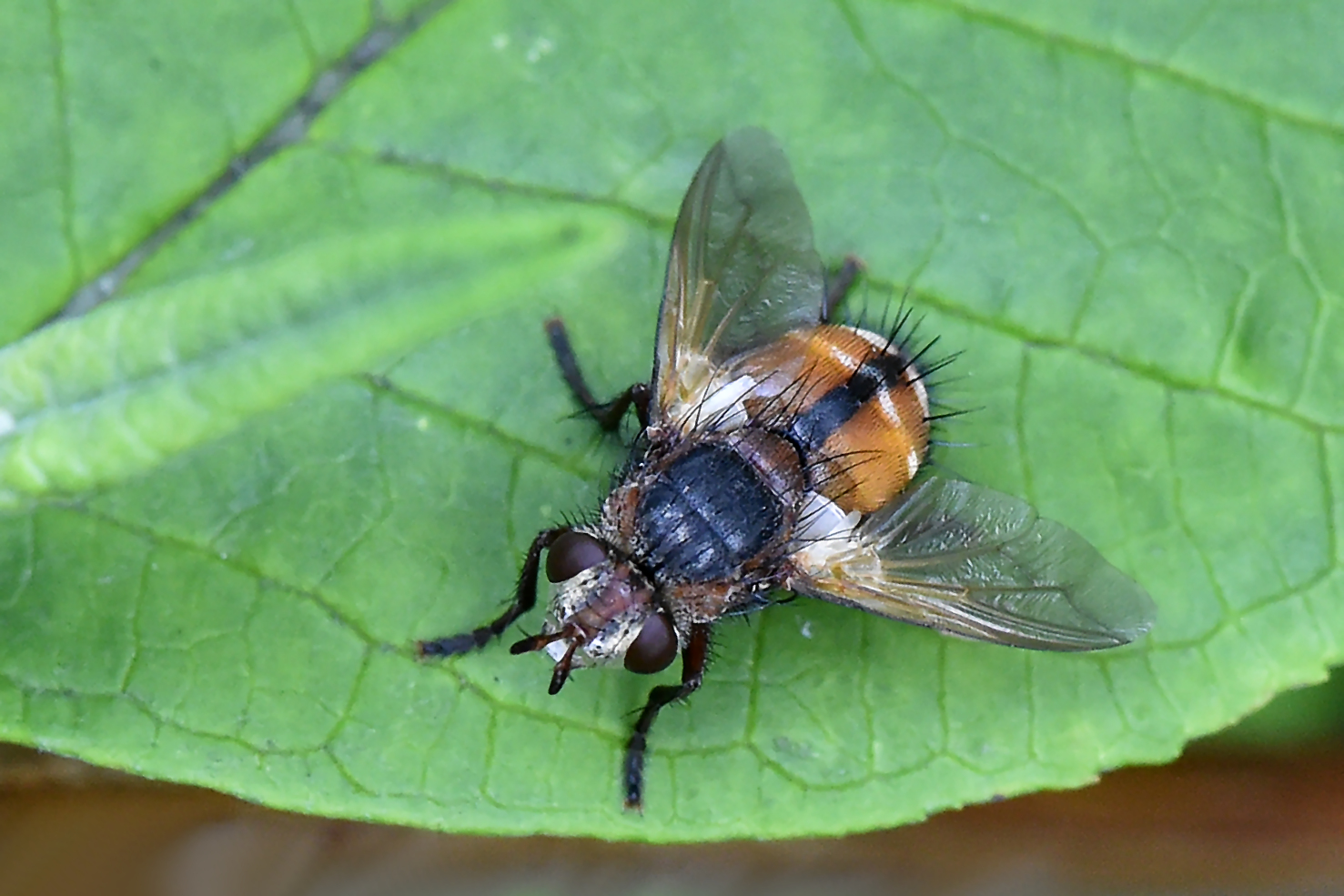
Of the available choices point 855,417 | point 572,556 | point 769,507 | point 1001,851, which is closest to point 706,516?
point 769,507

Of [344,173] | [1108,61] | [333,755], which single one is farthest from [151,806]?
[1108,61]

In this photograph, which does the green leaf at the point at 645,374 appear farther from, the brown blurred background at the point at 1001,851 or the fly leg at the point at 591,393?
the brown blurred background at the point at 1001,851

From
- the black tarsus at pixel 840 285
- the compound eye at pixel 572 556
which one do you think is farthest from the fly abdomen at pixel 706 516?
the black tarsus at pixel 840 285

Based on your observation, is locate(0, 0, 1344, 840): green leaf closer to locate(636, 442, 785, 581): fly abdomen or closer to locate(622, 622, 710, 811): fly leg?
locate(622, 622, 710, 811): fly leg

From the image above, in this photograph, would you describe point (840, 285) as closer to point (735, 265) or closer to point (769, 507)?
point (735, 265)

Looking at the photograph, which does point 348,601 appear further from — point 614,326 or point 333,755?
point 614,326

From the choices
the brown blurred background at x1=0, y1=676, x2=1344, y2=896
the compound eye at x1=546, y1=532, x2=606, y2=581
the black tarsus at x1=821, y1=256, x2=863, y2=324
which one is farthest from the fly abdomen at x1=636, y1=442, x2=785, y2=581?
the brown blurred background at x1=0, y1=676, x2=1344, y2=896

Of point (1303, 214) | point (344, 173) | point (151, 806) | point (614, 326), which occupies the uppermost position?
point (1303, 214)
